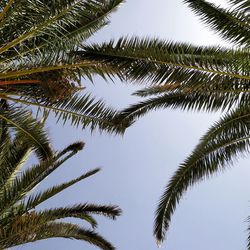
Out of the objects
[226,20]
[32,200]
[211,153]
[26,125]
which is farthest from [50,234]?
[226,20]

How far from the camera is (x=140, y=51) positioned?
289 inches

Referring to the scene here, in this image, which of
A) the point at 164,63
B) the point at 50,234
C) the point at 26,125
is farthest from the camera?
the point at 50,234

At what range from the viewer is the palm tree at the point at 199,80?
7.32 metres

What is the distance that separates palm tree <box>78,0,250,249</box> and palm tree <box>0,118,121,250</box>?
1731 millimetres

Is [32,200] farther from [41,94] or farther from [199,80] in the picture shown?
[199,80]

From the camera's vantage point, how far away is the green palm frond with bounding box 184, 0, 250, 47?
7.96 meters

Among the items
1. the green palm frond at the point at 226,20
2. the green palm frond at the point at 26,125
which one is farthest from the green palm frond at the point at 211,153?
the green palm frond at the point at 26,125

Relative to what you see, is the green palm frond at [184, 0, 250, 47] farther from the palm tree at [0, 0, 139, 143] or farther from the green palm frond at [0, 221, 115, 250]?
the green palm frond at [0, 221, 115, 250]

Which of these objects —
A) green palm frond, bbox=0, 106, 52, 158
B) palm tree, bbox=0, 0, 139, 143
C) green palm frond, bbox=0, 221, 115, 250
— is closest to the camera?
palm tree, bbox=0, 0, 139, 143

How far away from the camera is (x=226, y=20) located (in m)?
8.16

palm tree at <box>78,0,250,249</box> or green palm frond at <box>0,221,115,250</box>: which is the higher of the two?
palm tree at <box>78,0,250,249</box>

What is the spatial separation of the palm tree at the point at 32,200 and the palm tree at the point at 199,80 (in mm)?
1731

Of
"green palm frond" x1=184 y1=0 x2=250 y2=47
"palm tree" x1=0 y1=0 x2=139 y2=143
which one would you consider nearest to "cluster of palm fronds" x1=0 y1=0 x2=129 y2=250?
"palm tree" x1=0 y1=0 x2=139 y2=143

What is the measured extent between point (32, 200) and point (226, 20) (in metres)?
5.11
